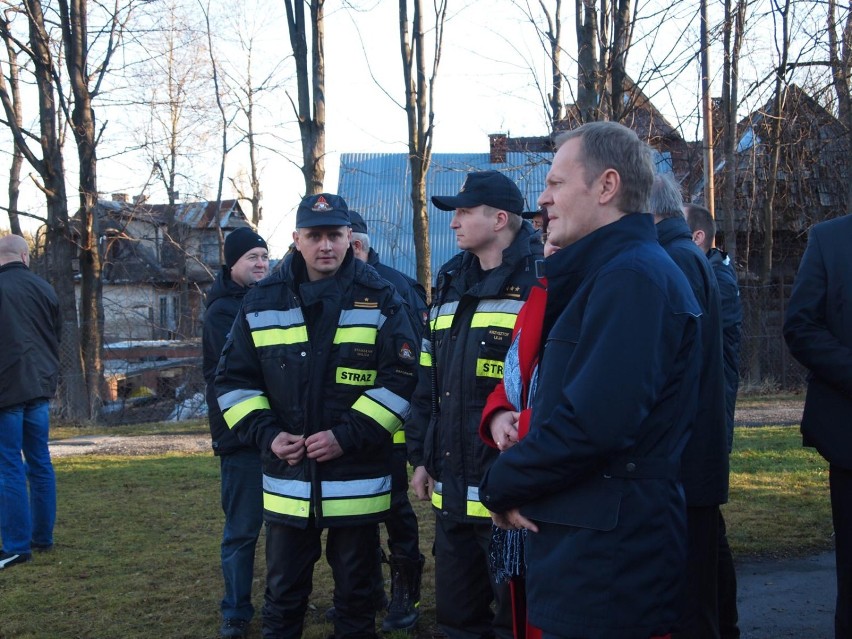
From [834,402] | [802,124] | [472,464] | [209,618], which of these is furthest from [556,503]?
[802,124]

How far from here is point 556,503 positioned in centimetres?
240

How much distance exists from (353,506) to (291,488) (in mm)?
303

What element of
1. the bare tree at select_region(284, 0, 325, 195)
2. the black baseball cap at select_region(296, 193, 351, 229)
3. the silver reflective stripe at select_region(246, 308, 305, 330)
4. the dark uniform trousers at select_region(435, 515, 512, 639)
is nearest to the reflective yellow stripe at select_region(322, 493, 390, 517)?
the dark uniform trousers at select_region(435, 515, 512, 639)

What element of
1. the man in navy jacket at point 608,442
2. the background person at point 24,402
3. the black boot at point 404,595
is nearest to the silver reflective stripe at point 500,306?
the man in navy jacket at point 608,442

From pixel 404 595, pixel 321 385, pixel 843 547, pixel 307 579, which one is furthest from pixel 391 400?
pixel 843 547

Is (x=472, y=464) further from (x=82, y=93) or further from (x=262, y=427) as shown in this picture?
(x=82, y=93)

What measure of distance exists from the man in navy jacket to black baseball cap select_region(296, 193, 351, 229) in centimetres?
199

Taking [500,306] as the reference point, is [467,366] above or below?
below

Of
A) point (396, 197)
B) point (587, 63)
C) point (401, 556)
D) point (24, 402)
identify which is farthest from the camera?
point (396, 197)

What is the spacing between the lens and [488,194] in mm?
3973

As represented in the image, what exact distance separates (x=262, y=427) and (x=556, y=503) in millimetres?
2136

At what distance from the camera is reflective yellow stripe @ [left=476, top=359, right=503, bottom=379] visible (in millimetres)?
3689

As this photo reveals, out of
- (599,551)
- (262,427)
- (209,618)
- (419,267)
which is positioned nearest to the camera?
(599,551)

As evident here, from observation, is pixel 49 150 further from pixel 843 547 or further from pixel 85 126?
pixel 843 547
